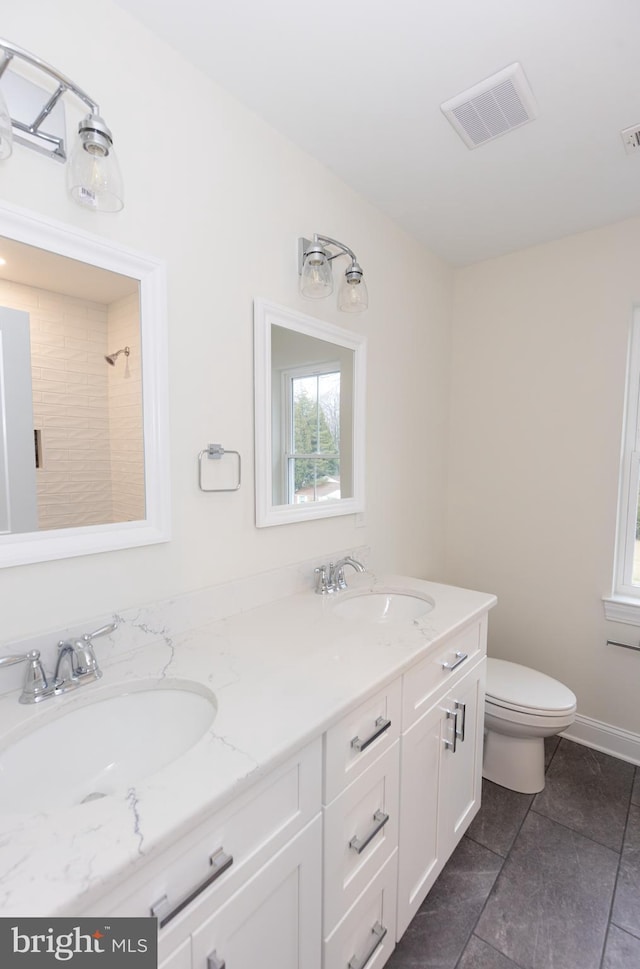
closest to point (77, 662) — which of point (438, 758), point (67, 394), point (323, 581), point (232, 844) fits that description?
point (232, 844)

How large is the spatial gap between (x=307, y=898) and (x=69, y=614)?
0.79 metres

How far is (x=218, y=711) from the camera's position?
2.83 ft

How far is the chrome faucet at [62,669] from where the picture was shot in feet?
2.91

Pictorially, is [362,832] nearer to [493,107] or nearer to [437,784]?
[437,784]

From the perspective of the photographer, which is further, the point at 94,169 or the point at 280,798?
the point at 94,169

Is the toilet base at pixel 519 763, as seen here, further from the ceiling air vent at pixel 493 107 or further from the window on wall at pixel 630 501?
the ceiling air vent at pixel 493 107

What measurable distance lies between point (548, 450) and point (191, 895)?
7.27 ft

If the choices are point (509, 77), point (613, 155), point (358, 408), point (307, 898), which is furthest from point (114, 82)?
point (307, 898)

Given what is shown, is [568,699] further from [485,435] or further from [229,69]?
[229,69]

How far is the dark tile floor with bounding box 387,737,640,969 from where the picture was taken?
1.21 metres

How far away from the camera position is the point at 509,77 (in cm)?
122

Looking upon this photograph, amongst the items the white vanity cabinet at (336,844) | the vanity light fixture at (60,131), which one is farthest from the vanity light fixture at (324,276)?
the white vanity cabinet at (336,844)

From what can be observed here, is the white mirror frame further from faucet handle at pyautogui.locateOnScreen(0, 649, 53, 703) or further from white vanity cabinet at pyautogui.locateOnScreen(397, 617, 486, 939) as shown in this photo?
white vanity cabinet at pyautogui.locateOnScreen(397, 617, 486, 939)

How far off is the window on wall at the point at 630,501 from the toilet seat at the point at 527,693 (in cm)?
53
